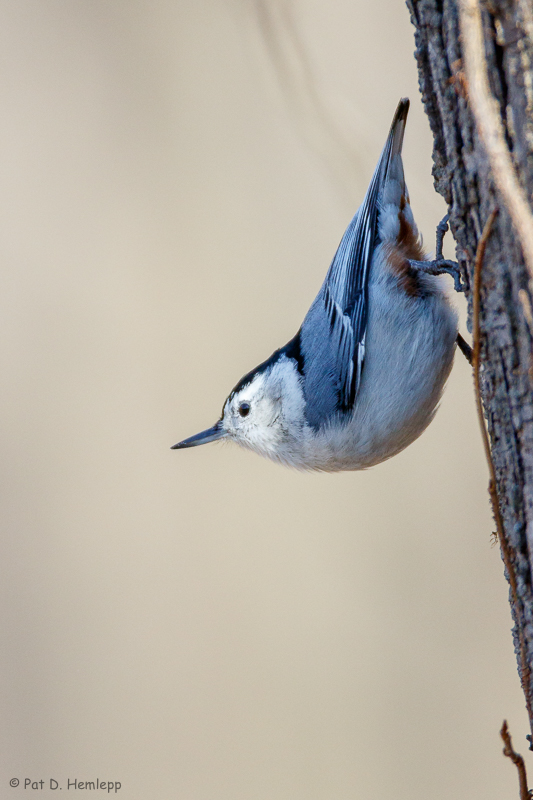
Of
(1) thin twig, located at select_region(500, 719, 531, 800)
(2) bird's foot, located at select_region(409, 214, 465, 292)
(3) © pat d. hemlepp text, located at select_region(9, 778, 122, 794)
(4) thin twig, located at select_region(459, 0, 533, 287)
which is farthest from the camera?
(3) © pat d. hemlepp text, located at select_region(9, 778, 122, 794)

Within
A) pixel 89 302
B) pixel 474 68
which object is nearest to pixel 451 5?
pixel 474 68

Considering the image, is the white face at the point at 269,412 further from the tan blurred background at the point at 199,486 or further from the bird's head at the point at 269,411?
the tan blurred background at the point at 199,486

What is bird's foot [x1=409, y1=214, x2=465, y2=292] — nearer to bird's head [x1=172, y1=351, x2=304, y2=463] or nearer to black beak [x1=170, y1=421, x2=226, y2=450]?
bird's head [x1=172, y1=351, x2=304, y2=463]

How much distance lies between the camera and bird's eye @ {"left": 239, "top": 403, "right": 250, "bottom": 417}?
7.18 ft

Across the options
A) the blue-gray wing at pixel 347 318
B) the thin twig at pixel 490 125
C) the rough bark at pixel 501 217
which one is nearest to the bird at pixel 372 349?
the blue-gray wing at pixel 347 318

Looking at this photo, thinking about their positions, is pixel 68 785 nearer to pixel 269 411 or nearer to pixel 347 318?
pixel 269 411

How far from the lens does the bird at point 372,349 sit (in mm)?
1809

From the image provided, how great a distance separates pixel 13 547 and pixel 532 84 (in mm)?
2724

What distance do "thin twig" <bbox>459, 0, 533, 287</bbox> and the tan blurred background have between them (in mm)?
1614

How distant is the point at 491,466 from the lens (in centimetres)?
110

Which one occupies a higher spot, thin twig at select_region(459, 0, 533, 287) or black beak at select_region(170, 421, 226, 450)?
thin twig at select_region(459, 0, 533, 287)

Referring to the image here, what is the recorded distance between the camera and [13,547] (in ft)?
9.73

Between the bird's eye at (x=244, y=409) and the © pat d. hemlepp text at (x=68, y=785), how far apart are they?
66.3 inches

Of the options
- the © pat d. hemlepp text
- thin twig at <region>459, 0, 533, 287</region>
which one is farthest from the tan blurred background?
thin twig at <region>459, 0, 533, 287</region>
